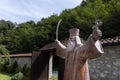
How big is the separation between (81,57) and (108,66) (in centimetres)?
770

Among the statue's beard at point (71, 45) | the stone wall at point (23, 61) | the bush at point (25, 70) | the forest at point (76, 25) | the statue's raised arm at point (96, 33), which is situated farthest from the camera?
the forest at point (76, 25)

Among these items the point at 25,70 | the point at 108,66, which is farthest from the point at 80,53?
the point at 25,70

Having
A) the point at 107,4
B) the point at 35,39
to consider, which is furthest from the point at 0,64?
the point at 107,4

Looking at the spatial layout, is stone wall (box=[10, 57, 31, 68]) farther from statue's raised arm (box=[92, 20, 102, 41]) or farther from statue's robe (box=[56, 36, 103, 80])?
statue's raised arm (box=[92, 20, 102, 41])

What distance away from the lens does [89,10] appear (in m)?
29.2

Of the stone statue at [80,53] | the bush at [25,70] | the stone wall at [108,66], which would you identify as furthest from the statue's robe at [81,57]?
the bush at [25,70]

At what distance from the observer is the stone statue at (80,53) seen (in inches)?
115

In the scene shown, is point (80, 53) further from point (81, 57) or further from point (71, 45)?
point (71, 45)

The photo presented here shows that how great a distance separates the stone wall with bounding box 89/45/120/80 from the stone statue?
6950 mm

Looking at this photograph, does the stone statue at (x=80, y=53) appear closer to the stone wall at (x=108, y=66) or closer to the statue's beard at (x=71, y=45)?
the statue's beard at (x=71, y=45)

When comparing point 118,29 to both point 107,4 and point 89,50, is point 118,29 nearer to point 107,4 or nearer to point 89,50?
point 107,4

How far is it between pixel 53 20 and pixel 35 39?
10.8ft

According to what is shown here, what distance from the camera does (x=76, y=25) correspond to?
28.2m

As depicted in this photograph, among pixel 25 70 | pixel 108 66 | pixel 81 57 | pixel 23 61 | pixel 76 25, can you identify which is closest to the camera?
pixel 81 57
